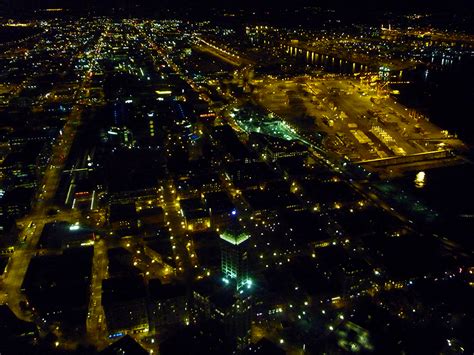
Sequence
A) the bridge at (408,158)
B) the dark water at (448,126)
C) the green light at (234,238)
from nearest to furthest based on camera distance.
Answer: the green light at (234,238) < the dark water at (448,126) < the bridge at (408,158)

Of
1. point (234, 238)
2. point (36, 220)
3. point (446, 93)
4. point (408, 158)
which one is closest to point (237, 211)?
point (234, 238)

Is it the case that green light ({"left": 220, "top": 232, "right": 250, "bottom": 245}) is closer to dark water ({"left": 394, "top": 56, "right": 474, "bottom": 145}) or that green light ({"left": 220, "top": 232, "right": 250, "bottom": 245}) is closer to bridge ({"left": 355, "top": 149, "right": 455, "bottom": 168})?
bridge ({"left": 355, "top": 149, "right": 455, "bottom": 168})

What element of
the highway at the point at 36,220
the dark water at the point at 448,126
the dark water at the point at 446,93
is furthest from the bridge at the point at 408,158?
the highway at the point at 36,220

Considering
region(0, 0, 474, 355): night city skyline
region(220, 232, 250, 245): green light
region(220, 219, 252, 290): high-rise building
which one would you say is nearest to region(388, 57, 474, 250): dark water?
region(0, 0, 474, 355): night city skyline

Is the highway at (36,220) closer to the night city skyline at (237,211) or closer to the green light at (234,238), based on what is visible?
the night city skyline at (237,211)

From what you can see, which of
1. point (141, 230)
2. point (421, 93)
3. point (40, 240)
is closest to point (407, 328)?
point (141, 230)

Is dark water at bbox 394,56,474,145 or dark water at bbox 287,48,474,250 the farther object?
dark water at bbox 394,56,474,145
